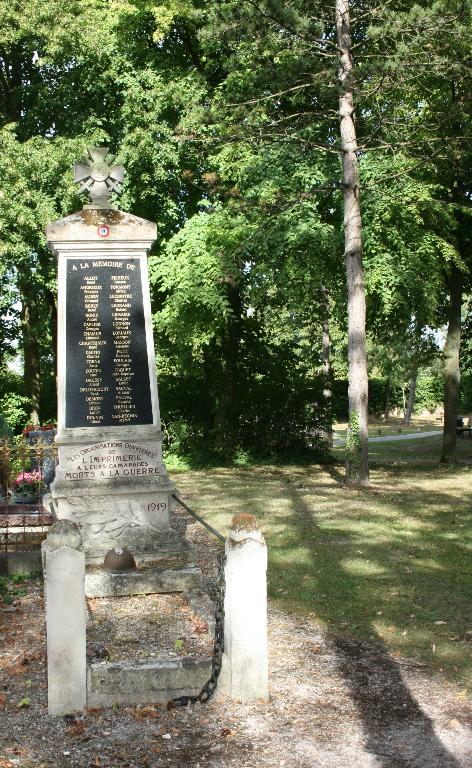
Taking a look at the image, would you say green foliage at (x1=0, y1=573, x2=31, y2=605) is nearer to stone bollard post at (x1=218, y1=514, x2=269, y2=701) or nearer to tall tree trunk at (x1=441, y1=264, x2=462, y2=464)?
stone bollard post at (x1=218, y1=514, x2=269, y2=701)

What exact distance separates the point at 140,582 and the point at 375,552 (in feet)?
11.1

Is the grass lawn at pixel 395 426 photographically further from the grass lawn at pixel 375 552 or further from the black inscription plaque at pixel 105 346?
the black inscription plaque at pixel 105 346

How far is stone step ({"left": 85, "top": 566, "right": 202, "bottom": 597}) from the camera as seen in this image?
789cm

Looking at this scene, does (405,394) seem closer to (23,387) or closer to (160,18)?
(23,387)

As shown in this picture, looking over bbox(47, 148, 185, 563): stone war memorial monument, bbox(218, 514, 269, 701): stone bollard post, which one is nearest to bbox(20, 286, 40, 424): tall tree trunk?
bbox(47, 148, 185, 563): stone war memorial monument

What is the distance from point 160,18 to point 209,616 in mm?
17696

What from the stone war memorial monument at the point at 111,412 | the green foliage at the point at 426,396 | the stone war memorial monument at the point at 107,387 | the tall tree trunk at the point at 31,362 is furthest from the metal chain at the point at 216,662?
the green foliage at the point at 426,396

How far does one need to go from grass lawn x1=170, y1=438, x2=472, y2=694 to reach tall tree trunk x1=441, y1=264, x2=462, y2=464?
3.62 metres

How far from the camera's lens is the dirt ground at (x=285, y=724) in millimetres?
4621

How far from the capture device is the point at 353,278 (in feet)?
55.1

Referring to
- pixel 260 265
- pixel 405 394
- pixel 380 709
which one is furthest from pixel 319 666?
pixel 405 394

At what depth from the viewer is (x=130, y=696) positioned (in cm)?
541

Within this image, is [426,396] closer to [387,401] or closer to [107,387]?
[387,401]

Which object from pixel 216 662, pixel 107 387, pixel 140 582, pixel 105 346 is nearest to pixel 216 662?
pixel 216 662
